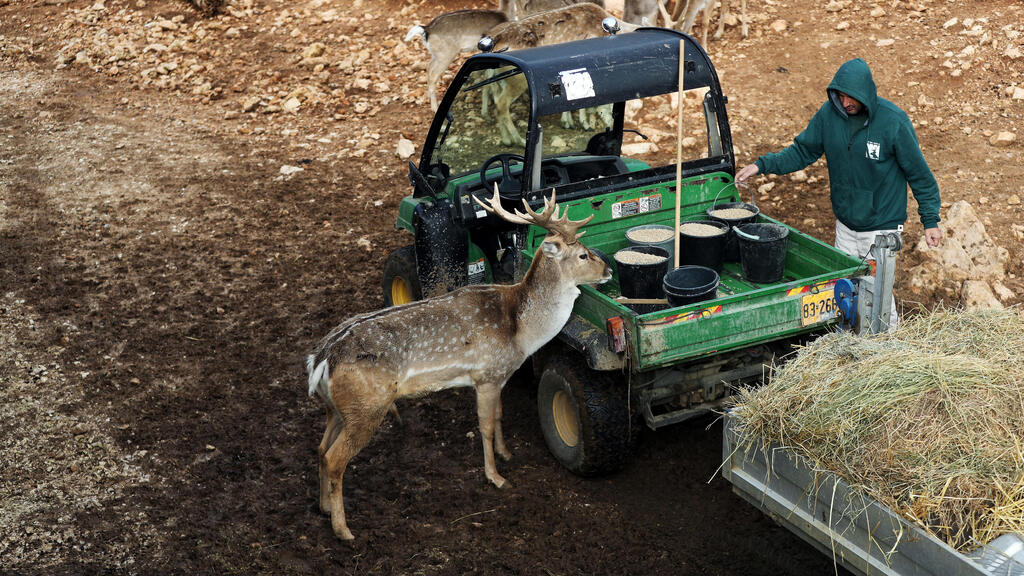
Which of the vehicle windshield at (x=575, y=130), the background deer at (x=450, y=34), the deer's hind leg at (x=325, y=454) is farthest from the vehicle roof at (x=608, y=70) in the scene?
the background deer at (x=450, y=34)

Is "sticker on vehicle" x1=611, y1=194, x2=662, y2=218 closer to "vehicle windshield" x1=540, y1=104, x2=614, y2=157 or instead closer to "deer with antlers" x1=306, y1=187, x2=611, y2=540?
"deer with antlers" x1=306, y1=187, x2=611, y2=540

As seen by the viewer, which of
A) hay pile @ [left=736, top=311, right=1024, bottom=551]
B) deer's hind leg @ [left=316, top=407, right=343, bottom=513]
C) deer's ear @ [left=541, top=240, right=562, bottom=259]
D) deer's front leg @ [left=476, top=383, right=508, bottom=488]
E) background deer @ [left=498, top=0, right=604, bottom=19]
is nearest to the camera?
hay pile @ [left=736, top=311, right=1024, bottom=551]

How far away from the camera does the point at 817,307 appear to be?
5.68m

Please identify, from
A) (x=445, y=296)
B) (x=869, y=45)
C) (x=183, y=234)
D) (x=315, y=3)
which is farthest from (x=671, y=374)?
(x=315, y=3)

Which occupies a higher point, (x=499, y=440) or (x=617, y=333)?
(x=617, y=333)

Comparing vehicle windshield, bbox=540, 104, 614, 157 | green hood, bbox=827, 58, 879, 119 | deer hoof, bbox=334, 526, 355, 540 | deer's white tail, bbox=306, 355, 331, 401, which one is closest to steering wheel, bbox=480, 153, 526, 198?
vehicle windshield, bbox=540, 104, 614, 157

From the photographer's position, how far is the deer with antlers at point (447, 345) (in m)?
5.74

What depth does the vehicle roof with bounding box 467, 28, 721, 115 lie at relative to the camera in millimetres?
6500

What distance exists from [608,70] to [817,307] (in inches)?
84.9

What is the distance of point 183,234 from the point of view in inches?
412

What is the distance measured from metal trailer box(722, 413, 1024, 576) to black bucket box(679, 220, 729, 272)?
161cm

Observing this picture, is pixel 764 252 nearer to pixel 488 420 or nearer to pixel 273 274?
pixel 488 420

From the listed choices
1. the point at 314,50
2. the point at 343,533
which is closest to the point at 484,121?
the point at 343,533

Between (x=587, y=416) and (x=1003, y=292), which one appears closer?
(x=587, y=416)
